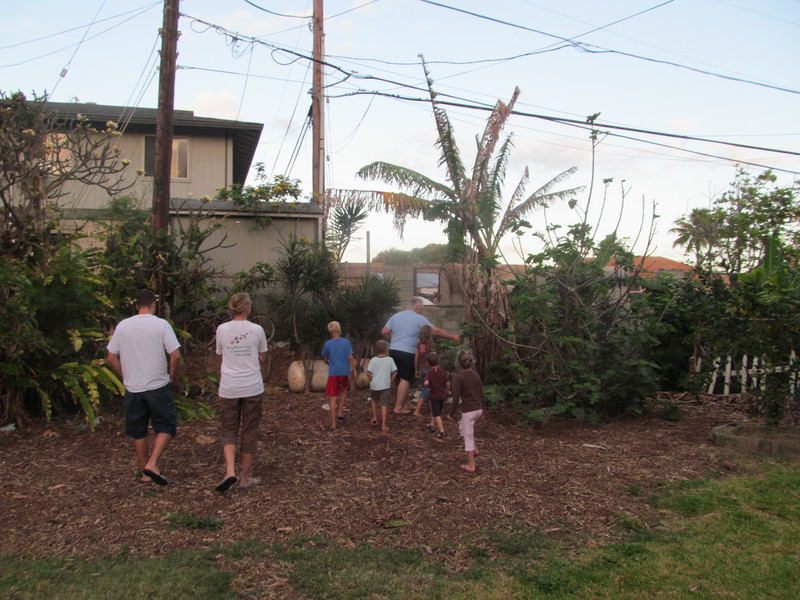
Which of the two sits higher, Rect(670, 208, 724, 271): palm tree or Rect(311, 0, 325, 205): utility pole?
Rect(311, 0, 325, 205): utility pole

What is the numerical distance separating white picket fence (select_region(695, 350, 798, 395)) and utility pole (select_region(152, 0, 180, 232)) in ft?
25.2

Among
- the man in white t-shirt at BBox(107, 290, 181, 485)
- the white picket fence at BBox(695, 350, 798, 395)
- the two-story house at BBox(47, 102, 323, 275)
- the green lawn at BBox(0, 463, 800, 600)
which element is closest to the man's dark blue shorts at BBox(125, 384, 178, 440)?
the man in white t-shirt at BBox(107, 290, 181, 485)

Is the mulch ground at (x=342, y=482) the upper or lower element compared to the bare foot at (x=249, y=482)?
lower

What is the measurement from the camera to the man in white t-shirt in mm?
5492

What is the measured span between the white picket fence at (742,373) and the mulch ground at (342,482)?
76cm

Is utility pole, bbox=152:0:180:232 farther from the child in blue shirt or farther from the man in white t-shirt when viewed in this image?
the man in white t-shirt

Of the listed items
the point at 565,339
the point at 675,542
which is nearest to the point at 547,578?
the point at 675,542

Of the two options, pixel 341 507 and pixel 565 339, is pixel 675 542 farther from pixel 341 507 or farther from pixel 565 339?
pixel 565 339

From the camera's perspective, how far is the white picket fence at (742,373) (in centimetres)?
741

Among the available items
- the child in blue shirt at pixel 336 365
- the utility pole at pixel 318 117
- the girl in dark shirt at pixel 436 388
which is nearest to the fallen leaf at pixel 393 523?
the girl in dark shirt at pixel 436 388

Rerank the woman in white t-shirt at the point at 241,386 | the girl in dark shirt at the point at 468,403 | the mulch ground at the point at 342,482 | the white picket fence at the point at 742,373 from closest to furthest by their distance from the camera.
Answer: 1. the mulch ground at the point at 342,482
2. the woman in white t-shirt at the point at 241,386
3. the girl in dark shirt at the point at 468,403
4. the white picket fence at the point at 742,373

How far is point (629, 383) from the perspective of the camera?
845 cm

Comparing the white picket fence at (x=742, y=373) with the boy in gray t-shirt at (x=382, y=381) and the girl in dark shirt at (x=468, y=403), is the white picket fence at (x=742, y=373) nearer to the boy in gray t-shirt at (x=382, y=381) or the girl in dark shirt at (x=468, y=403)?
the girl in dark shirt at (x=468, y=403)

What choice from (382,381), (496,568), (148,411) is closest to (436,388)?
(382,381)
